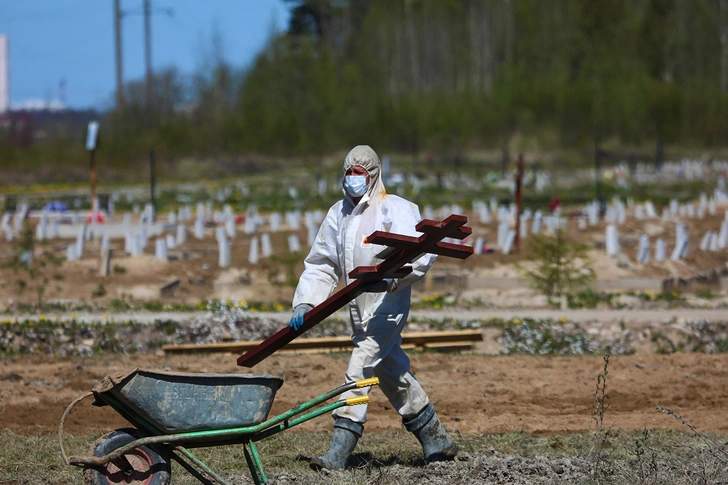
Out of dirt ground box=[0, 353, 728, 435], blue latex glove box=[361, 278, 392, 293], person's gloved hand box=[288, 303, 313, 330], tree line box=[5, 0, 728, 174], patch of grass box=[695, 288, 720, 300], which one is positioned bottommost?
patch of grass box=[695, 288, 720, 300]

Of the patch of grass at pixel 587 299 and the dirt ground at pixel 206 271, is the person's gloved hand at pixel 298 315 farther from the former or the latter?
the dirt ground at pixel 206 271

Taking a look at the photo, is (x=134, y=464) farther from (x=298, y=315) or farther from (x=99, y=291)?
(x=99, y=291)

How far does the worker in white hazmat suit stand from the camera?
19.4 feet

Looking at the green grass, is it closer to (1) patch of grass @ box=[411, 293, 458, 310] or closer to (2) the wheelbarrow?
(2) the wheelbarrow

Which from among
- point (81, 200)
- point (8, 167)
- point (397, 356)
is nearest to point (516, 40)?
point (8, 167)

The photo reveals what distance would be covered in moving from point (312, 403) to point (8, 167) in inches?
1722

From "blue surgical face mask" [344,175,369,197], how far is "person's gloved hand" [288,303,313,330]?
2.28ft

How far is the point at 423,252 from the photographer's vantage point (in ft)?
17.4

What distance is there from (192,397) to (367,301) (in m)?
1.30

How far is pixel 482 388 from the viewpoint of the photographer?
863 centimetres

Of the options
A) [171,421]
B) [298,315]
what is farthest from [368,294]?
[171,421]

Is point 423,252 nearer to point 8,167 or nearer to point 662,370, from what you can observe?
point 662,370

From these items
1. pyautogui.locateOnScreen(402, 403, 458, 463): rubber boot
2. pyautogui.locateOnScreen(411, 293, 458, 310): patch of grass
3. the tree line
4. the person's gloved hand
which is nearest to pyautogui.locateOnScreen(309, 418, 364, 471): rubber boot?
pyautogui.locateOnScreen(402, 403, 458, 463): rubber boot

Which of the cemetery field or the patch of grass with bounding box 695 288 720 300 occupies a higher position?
the cemetery field
